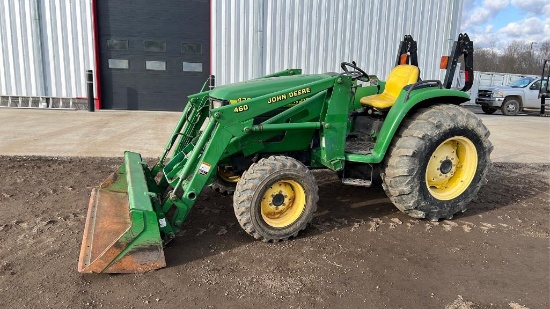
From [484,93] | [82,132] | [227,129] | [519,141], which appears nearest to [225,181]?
[227,129]

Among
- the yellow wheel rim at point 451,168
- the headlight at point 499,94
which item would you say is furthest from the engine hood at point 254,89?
the headlight at point 499,94

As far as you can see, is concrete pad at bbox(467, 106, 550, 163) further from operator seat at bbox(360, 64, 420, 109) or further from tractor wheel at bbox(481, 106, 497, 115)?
operator seat at bbox(360, 64, 420, 109)

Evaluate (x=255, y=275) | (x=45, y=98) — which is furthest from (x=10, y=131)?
(x=255, y=275)

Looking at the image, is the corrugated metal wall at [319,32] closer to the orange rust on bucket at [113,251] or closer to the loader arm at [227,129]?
the loader arm at [227,129]

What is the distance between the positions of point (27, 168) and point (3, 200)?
140 cm

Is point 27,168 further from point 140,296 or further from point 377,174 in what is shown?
point 377,174

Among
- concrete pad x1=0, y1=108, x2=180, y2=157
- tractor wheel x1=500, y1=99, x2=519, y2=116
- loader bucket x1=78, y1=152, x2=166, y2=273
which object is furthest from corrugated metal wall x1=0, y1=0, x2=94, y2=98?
tractor wheel x1=500, y1=99, x2=519, y2=116

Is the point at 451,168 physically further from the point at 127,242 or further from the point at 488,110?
the point at 488,110

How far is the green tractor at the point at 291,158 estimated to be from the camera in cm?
330

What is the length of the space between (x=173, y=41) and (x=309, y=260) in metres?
10.4

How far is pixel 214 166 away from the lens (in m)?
3.38

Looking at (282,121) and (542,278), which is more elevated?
(282,121)

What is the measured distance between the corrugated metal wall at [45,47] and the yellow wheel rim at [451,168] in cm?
1068

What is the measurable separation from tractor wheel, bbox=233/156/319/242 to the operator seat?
4.46 ft
